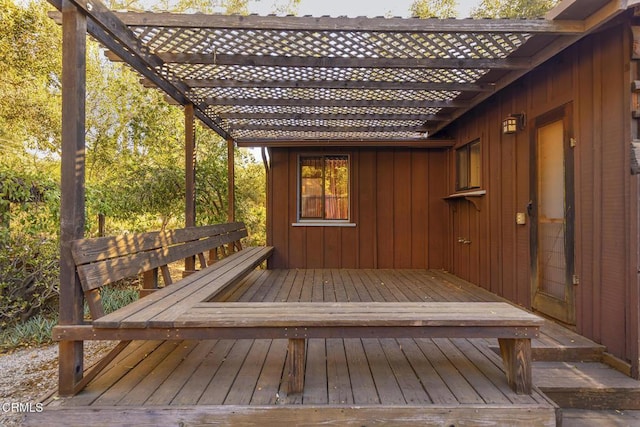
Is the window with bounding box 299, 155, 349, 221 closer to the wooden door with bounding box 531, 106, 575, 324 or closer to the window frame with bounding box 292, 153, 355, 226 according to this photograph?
the window frame with bounding box 292, 153, 355, 226

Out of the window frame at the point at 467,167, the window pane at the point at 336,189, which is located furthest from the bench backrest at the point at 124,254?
the window frame at the point at 467,167

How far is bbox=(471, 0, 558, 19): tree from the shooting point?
274 inches

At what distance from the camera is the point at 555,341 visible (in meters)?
2.60

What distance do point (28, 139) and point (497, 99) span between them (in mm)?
8590

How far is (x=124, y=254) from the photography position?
2.33 m

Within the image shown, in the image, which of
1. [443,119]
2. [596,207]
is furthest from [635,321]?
[443,119]

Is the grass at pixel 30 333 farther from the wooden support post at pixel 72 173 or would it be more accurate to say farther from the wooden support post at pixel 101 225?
the wooden support post at pixel 72 173

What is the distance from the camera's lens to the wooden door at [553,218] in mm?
2867

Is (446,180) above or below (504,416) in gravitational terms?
above

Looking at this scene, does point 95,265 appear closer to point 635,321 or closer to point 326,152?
point 635,321

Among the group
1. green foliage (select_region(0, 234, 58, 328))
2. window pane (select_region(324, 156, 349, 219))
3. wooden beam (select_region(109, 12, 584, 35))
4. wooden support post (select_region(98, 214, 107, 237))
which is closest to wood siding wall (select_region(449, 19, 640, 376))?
wooden beam (select_region(109, 12, 584, 35))

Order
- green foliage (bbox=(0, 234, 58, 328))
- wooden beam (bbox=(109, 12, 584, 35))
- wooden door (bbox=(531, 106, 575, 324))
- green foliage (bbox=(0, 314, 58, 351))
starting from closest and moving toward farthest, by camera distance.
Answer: wooden beam (bbox=(109, 12, 584, 35)) < wooden door (bbox=(531, 106, 575, 324)) < green foliage (bbox=(0, 314, 58, 351)) < green foliage (bbox=(0, 234, 58, 328))

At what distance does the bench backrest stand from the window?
250 cm

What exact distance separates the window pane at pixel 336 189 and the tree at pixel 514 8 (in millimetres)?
4156
